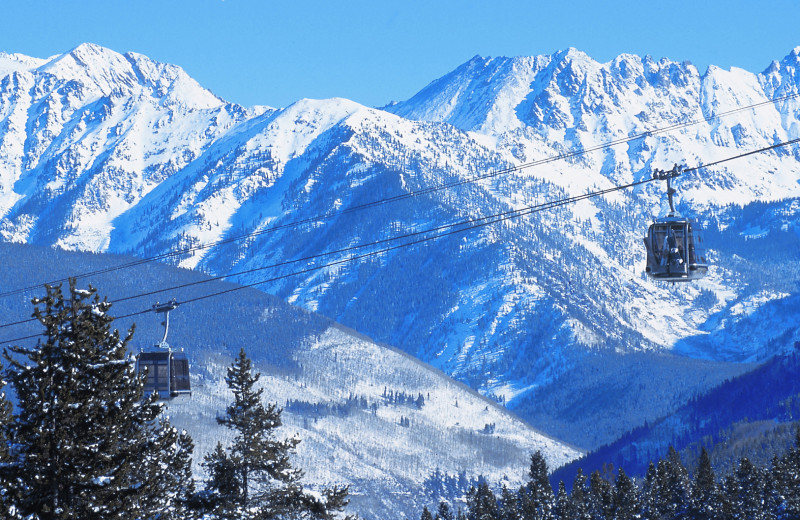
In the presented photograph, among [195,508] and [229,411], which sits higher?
[229,411]

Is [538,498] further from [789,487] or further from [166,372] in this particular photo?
[166,372]

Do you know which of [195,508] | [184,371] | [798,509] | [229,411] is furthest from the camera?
[798,509]

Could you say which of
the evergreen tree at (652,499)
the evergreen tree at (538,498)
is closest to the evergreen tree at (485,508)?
the evergreen tree at (538,498)

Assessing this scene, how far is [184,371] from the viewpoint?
5375 centimetres

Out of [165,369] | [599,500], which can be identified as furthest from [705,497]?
[165,369]

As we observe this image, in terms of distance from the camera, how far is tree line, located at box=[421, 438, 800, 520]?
103 metres

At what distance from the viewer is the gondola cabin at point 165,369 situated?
4853cm

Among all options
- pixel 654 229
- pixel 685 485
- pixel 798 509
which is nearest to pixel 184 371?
pixel 654 229

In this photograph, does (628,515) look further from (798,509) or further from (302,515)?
(302,515)

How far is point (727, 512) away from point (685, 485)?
8170mm

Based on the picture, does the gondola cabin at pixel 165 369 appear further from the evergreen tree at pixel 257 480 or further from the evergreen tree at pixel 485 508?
the evergreen tree at pixel 485 508

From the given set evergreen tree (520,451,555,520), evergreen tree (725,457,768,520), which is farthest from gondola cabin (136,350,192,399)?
evergreen tree (520,451,555,520)

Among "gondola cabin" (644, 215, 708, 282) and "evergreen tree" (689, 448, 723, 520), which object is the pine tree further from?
"evergreen tree" (689, 448, 723, 520)

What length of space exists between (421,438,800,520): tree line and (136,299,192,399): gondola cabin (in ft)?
196
